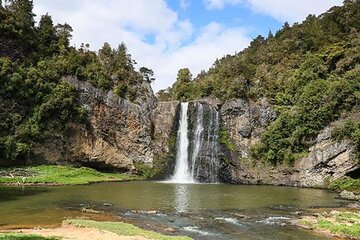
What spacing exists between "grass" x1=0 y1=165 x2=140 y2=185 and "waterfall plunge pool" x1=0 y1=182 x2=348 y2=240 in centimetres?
596

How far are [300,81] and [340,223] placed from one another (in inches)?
1654

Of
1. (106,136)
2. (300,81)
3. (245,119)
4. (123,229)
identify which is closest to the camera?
(123,229)

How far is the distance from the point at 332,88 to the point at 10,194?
1769 inches

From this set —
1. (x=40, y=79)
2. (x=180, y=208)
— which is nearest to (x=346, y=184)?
(x=180, y=208)

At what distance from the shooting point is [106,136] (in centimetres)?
6381

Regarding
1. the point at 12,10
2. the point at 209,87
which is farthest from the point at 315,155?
the point at 12,10

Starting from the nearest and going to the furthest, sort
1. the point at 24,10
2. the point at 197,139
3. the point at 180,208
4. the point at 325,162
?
the point at 180,208 → the point at 325,162 → the point at 197,139 → the point at 24,10

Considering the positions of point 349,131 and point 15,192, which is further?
point 349,131

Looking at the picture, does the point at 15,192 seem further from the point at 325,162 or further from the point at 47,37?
the point at 325,162

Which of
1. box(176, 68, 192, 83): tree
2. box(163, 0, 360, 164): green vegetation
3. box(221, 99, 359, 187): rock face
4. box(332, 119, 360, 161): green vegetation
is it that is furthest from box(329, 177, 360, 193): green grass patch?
box(176, 68, 192, 83): tree

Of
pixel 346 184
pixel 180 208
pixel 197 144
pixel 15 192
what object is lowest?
pixel 180 208

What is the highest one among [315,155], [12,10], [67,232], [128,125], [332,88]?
[12,10]

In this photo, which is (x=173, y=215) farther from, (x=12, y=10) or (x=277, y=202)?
(x=12, y=10)

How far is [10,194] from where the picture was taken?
36.3 metres
